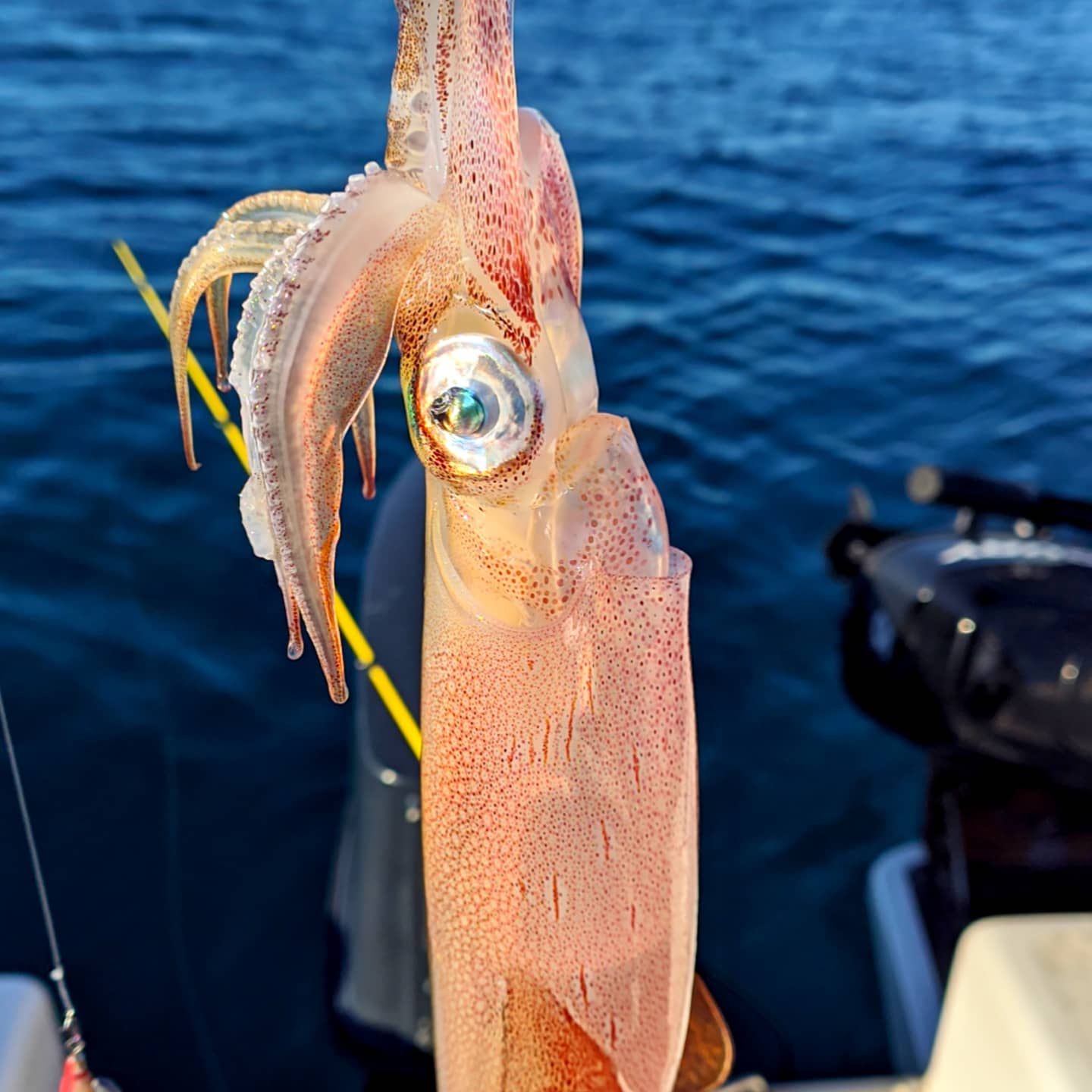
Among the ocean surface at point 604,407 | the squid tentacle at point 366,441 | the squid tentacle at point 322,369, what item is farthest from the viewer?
the ocean surface at point 604,407

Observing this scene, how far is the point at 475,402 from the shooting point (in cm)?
90

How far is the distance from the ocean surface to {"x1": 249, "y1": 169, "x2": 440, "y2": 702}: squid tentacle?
252 cm

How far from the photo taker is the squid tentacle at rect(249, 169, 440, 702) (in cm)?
83

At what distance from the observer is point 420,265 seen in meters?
0.93

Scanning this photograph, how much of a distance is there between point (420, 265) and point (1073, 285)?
825 cm

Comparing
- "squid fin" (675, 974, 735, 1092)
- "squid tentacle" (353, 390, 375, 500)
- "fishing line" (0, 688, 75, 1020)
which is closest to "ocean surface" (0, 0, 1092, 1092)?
"fishing line" (0, 688, 75, 1020)

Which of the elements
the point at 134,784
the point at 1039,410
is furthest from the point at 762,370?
the point at 134,784

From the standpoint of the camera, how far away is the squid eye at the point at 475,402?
→ 89 cm

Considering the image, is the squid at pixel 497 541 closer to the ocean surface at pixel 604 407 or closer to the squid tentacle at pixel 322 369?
the squid tentacle at pixel 322 369

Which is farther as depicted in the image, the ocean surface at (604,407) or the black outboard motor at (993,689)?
the ocean surface at (604,407)

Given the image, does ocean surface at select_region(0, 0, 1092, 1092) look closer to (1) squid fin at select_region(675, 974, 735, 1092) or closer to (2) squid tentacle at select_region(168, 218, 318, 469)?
(1) squid fin at select_region(675, 974, 735, 1092)

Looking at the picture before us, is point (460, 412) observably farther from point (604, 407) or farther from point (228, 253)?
point (604, 407)

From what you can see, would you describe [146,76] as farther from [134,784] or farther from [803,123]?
[134,784]

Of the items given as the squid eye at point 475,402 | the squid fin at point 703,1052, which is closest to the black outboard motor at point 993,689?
the squid fin at point 703,1052
